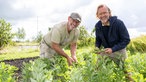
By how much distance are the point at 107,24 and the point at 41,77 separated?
9.76ft

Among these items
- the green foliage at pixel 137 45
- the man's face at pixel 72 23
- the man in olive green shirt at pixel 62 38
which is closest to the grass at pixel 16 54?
the green foliage at pixel 137 45

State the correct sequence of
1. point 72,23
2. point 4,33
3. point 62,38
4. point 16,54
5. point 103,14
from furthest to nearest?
1. point 4,33
2. point 16,54
3. point 62,38
4. point 72,23
5. point 103,14

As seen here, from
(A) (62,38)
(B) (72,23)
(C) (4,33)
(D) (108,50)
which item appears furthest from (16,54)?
(D) (108,50)

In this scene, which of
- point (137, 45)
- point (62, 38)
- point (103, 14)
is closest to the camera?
point (103, 14)

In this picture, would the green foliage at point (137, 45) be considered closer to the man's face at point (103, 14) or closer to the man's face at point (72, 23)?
the man's face at point (72, 23)

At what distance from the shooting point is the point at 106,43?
631 cm

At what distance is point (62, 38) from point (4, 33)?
20.6 metres

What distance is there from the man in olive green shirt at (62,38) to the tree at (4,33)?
65.8 ft

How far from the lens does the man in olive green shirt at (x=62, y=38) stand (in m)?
6.17

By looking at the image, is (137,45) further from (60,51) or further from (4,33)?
(4,33)

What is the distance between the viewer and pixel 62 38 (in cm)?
664

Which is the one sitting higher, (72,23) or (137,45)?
(72,23)

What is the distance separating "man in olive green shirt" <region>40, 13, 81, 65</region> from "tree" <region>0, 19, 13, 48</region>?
20.0 metres

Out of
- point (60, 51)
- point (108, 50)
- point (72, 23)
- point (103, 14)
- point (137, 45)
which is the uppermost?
point (103, 14)
